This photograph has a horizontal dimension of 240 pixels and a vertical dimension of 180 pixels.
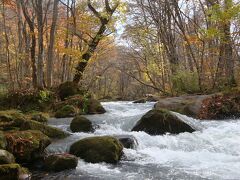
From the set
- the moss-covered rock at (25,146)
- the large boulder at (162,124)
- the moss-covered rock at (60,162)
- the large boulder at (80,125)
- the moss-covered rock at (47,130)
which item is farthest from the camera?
the large boulder at (80,125)

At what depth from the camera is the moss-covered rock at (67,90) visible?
16.6 metres

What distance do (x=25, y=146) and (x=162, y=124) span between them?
4455 millimetres

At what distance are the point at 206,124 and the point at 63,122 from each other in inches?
204

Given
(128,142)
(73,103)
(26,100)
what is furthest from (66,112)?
(128,142)

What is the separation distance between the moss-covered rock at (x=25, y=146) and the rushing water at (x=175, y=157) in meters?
0.72

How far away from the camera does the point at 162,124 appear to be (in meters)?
9.93

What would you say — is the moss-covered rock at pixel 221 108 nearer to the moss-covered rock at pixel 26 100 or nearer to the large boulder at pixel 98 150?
the large boulder at pixel 98 150

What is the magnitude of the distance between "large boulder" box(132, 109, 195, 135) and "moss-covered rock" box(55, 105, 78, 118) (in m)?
4.66

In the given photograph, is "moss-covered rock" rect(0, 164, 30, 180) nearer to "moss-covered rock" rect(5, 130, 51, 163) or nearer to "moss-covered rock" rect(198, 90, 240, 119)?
"moss-covered rock" rect(5, 130, 51, 163)

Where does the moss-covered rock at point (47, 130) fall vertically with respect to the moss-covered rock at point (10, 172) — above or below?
above

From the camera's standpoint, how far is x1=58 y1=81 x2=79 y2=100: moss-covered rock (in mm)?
16609

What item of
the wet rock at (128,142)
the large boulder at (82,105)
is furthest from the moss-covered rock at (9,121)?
the large boulder at (82,105)

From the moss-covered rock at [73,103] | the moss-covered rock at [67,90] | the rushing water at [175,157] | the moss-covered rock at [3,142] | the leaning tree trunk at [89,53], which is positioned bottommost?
the rushing water at [175,157]

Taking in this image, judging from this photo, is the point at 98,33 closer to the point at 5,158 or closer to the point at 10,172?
the point at 5,158
